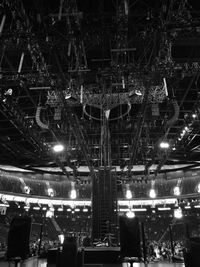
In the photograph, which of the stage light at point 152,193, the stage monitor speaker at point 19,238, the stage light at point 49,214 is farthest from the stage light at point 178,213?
the stage monitor speaker at point 19,238

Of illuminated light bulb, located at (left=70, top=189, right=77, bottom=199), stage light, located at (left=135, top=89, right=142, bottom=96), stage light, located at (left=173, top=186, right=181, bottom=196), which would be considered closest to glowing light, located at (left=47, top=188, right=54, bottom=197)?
illuminated light bulb, located at (left=70, top=189, right=77, bottom=199)

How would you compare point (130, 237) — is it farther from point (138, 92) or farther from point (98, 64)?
point (98, 64)

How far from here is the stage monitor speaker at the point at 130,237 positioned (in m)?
4.23

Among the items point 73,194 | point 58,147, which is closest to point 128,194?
point 73,194

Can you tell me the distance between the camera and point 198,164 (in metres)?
20.6

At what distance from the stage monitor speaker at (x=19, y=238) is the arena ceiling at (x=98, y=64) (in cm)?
448

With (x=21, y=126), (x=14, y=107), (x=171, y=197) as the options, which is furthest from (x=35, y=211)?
(x=14, y=107)

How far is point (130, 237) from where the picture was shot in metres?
4.31

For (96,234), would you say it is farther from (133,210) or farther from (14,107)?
(133,210)

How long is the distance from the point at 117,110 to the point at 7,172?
1405 cm

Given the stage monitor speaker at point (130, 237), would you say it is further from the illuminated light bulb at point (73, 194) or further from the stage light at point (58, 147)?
the illuminated light bulb at point (73, 194)

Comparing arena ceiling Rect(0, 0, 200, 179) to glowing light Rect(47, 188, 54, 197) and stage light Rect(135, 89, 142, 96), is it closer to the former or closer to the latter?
stage light Rect(135, 89, 142, 96)

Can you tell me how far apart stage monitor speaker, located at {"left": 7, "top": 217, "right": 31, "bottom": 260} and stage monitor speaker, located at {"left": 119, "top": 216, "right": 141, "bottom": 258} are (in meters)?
1.75

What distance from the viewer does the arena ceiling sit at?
6426 millimetres
